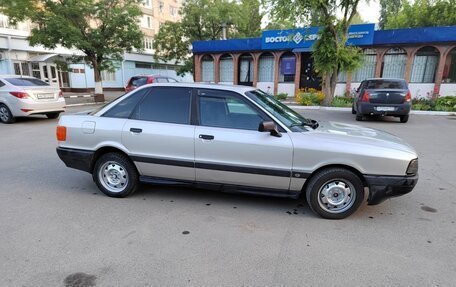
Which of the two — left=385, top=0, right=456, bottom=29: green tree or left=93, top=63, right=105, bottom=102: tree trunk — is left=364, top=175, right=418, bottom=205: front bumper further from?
left=385, top=0, right=456, bottom=29: green tree

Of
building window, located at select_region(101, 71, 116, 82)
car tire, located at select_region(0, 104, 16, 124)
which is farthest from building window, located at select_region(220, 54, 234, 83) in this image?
building window, located at select_region(101, 71, 116, 82)

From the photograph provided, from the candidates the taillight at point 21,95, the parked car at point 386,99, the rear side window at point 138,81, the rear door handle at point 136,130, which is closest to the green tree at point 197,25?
the rear side window at point 138,81

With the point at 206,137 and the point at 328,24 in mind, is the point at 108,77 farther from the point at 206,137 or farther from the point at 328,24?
the point at 206,137

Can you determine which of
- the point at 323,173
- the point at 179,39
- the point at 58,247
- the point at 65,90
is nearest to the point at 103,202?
the point at 58,247

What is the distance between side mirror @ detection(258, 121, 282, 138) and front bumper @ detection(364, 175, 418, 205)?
1.18 meters

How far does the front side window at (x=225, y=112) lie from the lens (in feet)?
13.0

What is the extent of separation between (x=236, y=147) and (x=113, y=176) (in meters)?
1.92

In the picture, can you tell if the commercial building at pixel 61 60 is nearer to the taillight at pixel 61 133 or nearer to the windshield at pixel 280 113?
the taillight at pixel 61 133

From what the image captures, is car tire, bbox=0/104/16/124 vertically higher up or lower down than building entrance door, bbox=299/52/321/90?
lower down

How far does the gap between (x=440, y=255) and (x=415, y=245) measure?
233 mm

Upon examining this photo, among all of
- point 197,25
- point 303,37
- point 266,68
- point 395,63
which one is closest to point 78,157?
point 303,37

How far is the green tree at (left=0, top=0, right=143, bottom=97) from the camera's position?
55.3 ft

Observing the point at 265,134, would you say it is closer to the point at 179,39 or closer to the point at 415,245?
the point at 415,245

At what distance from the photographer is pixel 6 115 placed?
10.9 meters
